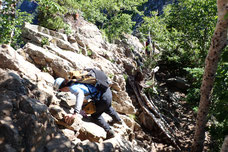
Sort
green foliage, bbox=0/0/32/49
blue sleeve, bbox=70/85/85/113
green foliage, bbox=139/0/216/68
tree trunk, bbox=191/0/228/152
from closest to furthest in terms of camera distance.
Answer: blue sleeve, bbox=70/85/85/113 → tree trunk, bbox=191/0/228/152 → green foliage, bbox=0/0/32/49 → green foliage, bbox=139/0/216/68

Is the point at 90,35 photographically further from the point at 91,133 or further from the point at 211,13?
the point at 91,133

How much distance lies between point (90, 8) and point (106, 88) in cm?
1558

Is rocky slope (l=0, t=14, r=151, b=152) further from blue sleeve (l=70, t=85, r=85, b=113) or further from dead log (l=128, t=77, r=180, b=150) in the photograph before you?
dead log (l=128, t=77, r=180, b=150)

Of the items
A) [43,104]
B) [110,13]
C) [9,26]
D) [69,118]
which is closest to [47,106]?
[69,118]

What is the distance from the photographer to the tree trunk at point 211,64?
14.4 feet

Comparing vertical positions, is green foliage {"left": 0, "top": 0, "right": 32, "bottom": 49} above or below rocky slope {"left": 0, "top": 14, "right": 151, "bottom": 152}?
above

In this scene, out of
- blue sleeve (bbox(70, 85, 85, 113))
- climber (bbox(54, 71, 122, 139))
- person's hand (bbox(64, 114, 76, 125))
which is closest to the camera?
person's hand (bbox(64, 114, 76, 125))

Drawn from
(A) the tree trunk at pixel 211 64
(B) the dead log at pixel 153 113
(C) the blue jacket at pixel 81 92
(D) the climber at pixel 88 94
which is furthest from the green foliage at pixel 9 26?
(A) the tree trunk at pixel 211 64

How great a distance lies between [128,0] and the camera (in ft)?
65.4

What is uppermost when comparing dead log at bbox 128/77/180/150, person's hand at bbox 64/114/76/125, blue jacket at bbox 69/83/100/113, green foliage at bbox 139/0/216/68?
green foliage at bbox 139/0/216/68

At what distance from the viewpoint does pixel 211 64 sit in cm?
485

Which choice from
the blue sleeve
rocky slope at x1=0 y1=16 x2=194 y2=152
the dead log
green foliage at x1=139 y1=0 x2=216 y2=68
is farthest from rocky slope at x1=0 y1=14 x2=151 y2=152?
green foliage at x1=139 y1=0 x2=216 y2=68

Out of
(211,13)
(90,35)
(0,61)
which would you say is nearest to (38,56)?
(0,61)

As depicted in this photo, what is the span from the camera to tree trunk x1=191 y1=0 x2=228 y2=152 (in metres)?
4.38
